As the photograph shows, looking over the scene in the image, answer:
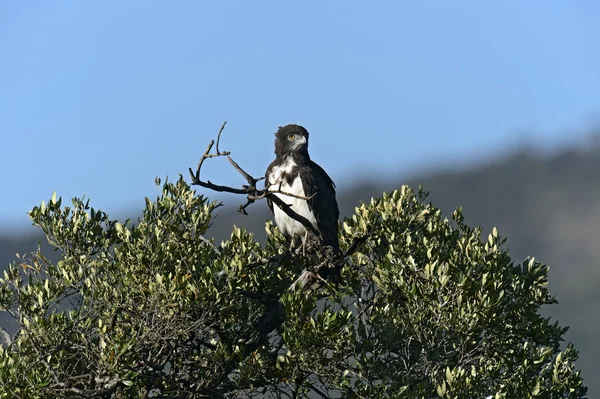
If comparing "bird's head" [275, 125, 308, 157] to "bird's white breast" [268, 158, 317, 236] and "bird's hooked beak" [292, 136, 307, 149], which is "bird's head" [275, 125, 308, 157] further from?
"bird's white breast" [268, 158, 317, 236]

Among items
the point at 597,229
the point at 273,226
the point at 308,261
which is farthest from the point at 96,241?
the point at 597,229

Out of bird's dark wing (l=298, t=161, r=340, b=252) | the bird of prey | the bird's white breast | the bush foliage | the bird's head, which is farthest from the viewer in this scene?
the bird's head

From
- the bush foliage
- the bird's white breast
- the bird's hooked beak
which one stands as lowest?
the bush foliage

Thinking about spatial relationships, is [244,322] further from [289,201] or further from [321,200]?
[321,200]

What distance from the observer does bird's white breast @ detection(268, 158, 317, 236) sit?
641 inches

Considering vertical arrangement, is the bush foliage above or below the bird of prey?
below

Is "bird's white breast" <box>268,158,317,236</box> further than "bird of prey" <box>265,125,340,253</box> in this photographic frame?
No

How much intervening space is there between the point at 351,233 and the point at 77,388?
4884mm

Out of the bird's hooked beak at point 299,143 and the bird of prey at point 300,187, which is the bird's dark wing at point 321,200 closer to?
the bird of prey at point 300,187

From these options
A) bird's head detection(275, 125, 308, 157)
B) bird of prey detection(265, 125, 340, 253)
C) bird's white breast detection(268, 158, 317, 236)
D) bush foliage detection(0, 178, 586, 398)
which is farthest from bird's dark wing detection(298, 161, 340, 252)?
bush foliage detection(0, 178, 586, 398)

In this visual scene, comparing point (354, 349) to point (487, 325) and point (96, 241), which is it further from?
point (96, 241)

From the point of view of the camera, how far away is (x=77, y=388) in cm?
1182

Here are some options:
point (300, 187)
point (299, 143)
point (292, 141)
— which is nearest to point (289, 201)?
point (300, 187)

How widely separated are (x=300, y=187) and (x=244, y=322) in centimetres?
430
